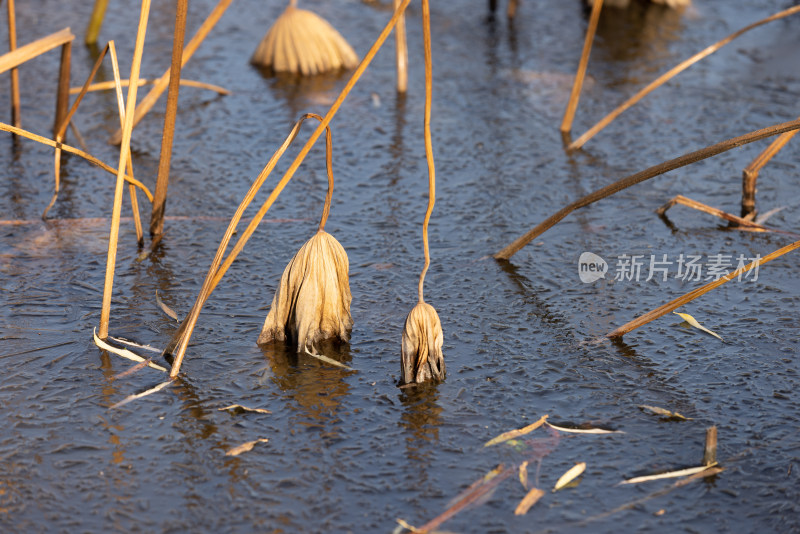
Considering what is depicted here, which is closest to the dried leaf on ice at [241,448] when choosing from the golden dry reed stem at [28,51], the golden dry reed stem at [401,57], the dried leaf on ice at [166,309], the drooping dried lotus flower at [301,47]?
the dried leaf on ice at [166,309]

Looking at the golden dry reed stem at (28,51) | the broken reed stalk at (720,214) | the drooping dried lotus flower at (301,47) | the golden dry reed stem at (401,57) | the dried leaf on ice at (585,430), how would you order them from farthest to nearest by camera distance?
the drooping dried lotus flower at (301,47)
the golden dry reed stem at (401,57)
the broken reed stalk at (720,214)
the golden dry reed stem at (28,51)
the dried leaf on ice at (585,430)

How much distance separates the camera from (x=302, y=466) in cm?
188

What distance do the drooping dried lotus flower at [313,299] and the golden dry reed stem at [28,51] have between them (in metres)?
1.15

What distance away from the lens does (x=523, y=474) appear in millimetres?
1851

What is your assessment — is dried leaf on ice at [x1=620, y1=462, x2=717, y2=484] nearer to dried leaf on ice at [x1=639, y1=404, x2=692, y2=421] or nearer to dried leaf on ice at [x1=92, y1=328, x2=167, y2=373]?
dried leaf on ice at [x1=639, y1=404, x2=692, y2=421]

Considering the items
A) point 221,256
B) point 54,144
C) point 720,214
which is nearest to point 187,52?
point 54,144

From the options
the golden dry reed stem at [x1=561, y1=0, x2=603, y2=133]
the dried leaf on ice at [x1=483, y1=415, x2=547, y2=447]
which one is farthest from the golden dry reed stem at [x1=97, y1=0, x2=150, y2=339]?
the golden dry reed stem at [x1=561, y1=0, x2=603, y2=133]

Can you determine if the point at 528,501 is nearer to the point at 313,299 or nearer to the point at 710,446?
the point at 710,446

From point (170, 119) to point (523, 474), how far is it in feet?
4.66

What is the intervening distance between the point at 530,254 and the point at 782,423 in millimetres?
1025

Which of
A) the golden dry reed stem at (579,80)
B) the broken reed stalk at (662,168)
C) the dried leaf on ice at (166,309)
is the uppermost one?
the golden dry reed stem at (579,80)

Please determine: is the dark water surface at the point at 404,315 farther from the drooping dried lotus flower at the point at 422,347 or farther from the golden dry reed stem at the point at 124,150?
the golden dry reed stem at the point at 124,150

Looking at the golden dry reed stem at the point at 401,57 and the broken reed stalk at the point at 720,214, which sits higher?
the golden dry reed stem at the point at 401,57

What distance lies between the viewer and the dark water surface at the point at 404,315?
5.92 ft
